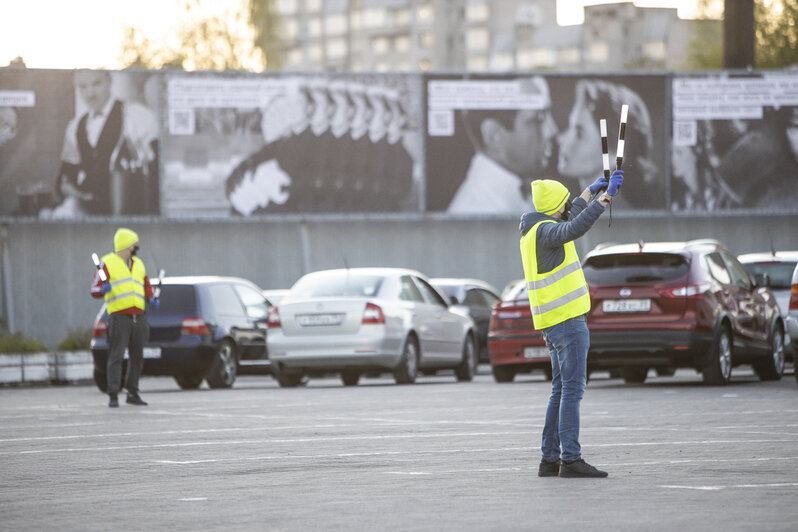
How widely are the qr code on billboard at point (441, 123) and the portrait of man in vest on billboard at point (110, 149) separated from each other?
5871 millimetres

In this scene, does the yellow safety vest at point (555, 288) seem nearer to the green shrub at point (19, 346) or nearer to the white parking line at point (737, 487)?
the white parking line at point (737, 487)

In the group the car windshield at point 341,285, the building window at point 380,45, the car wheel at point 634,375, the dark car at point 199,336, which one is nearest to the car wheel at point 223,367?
the dark car at point 199,336

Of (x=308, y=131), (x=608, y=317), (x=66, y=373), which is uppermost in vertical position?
(x=308, y=131)

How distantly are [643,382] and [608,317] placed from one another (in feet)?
9.42

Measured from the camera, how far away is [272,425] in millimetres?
14039

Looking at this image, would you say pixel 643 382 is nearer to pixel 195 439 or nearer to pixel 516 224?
pixel 195 439

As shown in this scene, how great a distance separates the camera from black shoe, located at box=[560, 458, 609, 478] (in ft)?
31.0

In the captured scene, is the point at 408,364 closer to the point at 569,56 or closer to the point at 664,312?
the point at 664,312

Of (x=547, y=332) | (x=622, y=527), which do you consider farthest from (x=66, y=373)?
(x=622, y=527)

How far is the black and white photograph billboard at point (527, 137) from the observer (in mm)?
35250

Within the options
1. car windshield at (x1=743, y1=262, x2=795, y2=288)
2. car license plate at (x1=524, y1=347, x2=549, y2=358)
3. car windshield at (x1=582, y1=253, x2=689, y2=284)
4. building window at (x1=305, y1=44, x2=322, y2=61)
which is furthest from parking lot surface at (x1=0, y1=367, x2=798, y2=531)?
building window at (x1=305, y1=44, x2=322, y2=61)

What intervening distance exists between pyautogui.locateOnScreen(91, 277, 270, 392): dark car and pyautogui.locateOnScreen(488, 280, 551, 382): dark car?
3383 mm

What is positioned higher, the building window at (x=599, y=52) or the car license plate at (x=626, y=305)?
the building window at (x=599, y=52)

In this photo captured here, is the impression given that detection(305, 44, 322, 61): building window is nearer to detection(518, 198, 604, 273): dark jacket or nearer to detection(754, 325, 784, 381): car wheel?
detection(754, 325, 784, 381): car wheel
